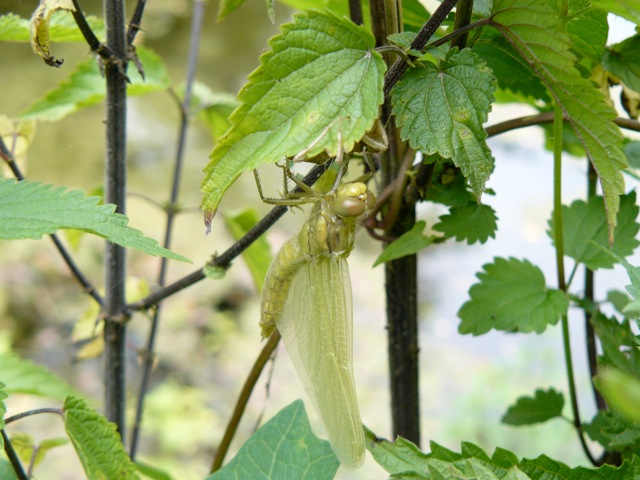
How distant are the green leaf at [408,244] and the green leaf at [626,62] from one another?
20 centimetres

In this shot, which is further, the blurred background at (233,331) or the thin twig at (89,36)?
the blurred background at (233,331)

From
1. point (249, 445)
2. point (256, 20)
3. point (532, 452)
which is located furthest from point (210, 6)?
point (249, 445)

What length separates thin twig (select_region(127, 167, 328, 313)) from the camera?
0.49 m

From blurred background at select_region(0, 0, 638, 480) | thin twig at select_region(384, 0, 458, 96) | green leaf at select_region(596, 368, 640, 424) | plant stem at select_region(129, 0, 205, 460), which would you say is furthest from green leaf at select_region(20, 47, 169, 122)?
blurred background at select_region(0, 0, 638, 480)

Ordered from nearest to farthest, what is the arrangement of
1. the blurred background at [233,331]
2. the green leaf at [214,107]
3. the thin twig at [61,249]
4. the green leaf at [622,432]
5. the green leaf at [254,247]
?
the green leaf at [622,432]
the thin twig at [61,249]
the green leaf at [254,247]
the green leaf at [214,107]
the blurred background at [233,331]

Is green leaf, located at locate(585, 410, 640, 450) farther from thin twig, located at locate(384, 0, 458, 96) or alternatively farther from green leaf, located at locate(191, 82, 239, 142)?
green leaf, located at locate(191, 82, 239, 142)

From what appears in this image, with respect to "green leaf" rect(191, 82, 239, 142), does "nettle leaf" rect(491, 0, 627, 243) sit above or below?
below

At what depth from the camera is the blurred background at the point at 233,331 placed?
2490mm

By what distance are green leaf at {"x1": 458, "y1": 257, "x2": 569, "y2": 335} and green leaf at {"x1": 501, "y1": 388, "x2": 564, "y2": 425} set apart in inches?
6.3

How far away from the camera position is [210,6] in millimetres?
5113

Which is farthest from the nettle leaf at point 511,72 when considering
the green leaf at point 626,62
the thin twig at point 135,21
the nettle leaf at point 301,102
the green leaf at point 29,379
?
the green leaf at point 29,379

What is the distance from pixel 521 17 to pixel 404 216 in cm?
23

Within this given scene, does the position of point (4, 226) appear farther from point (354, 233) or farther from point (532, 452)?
point (532, 452)

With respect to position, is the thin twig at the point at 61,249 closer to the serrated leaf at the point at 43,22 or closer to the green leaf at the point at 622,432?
the serrated leaf at the point at 43,22
